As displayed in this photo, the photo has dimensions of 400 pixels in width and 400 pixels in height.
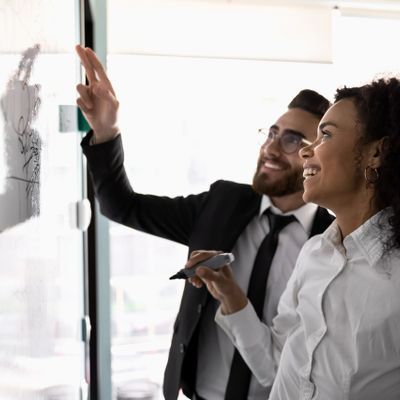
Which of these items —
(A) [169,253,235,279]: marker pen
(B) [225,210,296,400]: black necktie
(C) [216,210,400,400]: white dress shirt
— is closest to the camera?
(C) [216,210,400,400]: white dress shirt

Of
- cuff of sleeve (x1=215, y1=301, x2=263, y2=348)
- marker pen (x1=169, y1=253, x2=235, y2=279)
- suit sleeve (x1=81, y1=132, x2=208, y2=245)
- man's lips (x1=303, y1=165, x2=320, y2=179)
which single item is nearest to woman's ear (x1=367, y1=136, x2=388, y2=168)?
man's lips (x1=303, y1=165, x2=320, y2=179)

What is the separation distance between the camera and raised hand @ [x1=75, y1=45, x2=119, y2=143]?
1311 mm

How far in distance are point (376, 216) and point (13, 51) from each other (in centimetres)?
78

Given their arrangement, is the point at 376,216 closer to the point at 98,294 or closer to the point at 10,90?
the point at 10,90

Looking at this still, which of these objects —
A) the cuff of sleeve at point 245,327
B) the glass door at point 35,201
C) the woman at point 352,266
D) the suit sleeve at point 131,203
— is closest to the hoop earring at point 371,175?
the woman at point 352,266

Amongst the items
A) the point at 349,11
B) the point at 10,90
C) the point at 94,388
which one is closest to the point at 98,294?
the point at 94,388

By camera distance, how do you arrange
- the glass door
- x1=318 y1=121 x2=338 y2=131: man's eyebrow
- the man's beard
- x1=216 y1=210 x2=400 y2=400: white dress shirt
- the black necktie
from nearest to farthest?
the glass door
x1=216 y1=210 x2=400 y2=400: white dress shirt
x1=318 y1=121 x2=338 y2=131: man's eyebrow
the black necktie
the man's beard

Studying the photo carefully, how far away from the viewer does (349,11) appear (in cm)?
290

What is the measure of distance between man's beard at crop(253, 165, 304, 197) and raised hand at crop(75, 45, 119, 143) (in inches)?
18.2

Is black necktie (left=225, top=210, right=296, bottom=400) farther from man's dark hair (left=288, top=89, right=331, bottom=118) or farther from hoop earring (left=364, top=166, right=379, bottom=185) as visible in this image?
hoop earring (left=364, top=166, right=379, bottom=185)

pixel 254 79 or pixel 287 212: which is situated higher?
pixel 254 79

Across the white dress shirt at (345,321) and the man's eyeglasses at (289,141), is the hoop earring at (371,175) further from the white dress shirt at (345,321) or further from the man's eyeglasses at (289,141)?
the man's eyeglasses at (289,141)

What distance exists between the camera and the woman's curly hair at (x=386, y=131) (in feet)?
3.36

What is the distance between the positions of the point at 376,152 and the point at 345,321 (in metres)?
0.34
